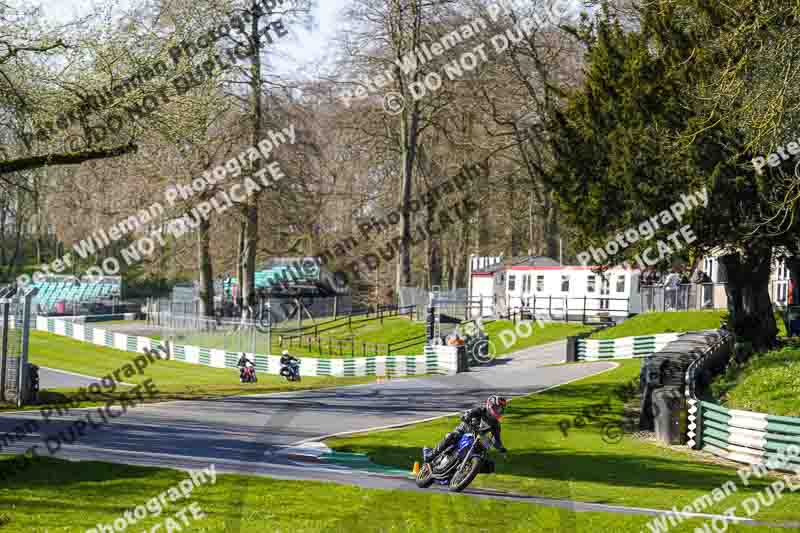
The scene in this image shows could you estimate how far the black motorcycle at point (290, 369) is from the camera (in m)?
33.9

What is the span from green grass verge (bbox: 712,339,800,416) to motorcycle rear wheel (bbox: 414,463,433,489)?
26.1ft

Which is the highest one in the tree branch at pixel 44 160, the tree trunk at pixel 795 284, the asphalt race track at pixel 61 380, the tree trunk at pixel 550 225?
the tree trunk at pixel 550 225

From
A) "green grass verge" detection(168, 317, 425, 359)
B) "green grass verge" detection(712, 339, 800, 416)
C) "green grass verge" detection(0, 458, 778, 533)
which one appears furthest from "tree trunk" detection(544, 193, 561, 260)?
"green grass verge" detection(0, 458, 778, 533)

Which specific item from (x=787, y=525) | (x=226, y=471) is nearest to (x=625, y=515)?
(x=787, y=525)

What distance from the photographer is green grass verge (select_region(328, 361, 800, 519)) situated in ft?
44.0

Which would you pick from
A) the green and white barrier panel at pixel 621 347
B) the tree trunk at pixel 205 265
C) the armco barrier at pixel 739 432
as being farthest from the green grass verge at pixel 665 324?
the tree trunk at pixel 205 265

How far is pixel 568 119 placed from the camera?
28.2 meters

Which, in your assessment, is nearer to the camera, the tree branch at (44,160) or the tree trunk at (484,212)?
the tree branch at (44,160)

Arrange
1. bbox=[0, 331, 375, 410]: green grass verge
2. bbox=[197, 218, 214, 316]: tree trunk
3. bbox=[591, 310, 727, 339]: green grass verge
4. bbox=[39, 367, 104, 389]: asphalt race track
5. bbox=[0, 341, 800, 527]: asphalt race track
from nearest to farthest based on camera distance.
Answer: bbox=[0, 341, 800, 527]: asphalt race track, bbox=[0, 331, 375, 410]: green grass verge, bbox=[39, 367, 104, 389]: asphalt race track, bbox=[591, 310, 727, 339]: green grass verge, bbox=[197, 218, 214, 316]: tree trunk

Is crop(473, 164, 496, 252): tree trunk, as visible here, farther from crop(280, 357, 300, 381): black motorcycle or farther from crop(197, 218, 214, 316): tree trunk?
crop(280, 357, 300, 381): black motorcycle

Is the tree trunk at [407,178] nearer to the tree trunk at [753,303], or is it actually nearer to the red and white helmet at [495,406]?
the tree trunk at [753,303]

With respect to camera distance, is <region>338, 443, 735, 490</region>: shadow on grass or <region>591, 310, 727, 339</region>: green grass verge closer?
<region>338, 443, 735, 490</region>: shadow on grass

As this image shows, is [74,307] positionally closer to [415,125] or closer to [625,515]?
[415,125]

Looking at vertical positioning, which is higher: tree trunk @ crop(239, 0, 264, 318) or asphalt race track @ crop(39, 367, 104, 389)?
tree trunk @ crop(239, 0, 264, 318)
